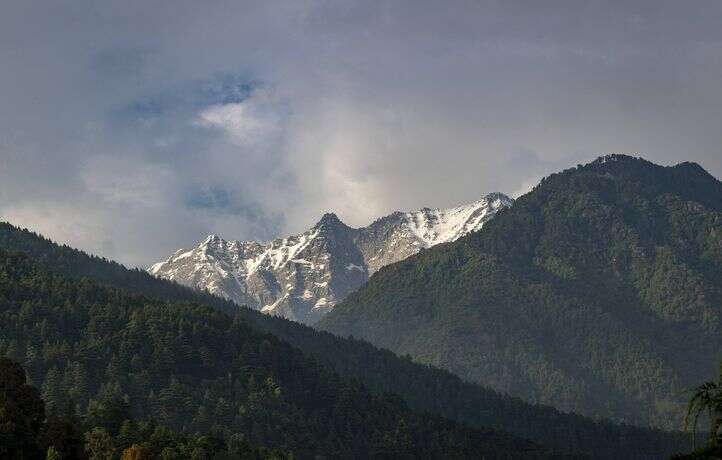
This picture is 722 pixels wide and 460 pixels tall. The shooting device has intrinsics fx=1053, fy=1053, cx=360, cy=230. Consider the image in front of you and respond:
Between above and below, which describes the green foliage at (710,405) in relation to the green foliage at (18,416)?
below

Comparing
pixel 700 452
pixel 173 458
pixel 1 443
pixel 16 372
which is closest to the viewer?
pixel 700 452

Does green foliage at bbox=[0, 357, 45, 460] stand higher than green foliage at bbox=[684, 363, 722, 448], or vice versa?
green foliage at bbox=[0, 357, 45, 460]

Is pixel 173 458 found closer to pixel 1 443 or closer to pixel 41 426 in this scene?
pixel 41 426

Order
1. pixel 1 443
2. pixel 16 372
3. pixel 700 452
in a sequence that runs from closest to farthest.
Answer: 1. pixel 700 452
2. pixel 1 443
3. pixel 16 372

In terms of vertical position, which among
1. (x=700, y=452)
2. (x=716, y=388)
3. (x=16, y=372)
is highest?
(x=16, y=372)

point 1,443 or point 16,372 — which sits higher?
point 16,372

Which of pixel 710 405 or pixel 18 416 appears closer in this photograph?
pixel 710 405

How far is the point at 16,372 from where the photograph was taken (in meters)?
178

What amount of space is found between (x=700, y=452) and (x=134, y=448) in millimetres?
121712

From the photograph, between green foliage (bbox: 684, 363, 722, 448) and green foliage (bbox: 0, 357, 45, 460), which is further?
green foliage (bbox: 0, 357, 45, 460)

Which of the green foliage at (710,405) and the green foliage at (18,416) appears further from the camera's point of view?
the green foliage at (18,416)

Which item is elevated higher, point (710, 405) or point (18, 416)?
point (18, 416)

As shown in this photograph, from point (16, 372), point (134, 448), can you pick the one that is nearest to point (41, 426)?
point (16, 372)

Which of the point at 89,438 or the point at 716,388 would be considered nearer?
the point at 716,388
